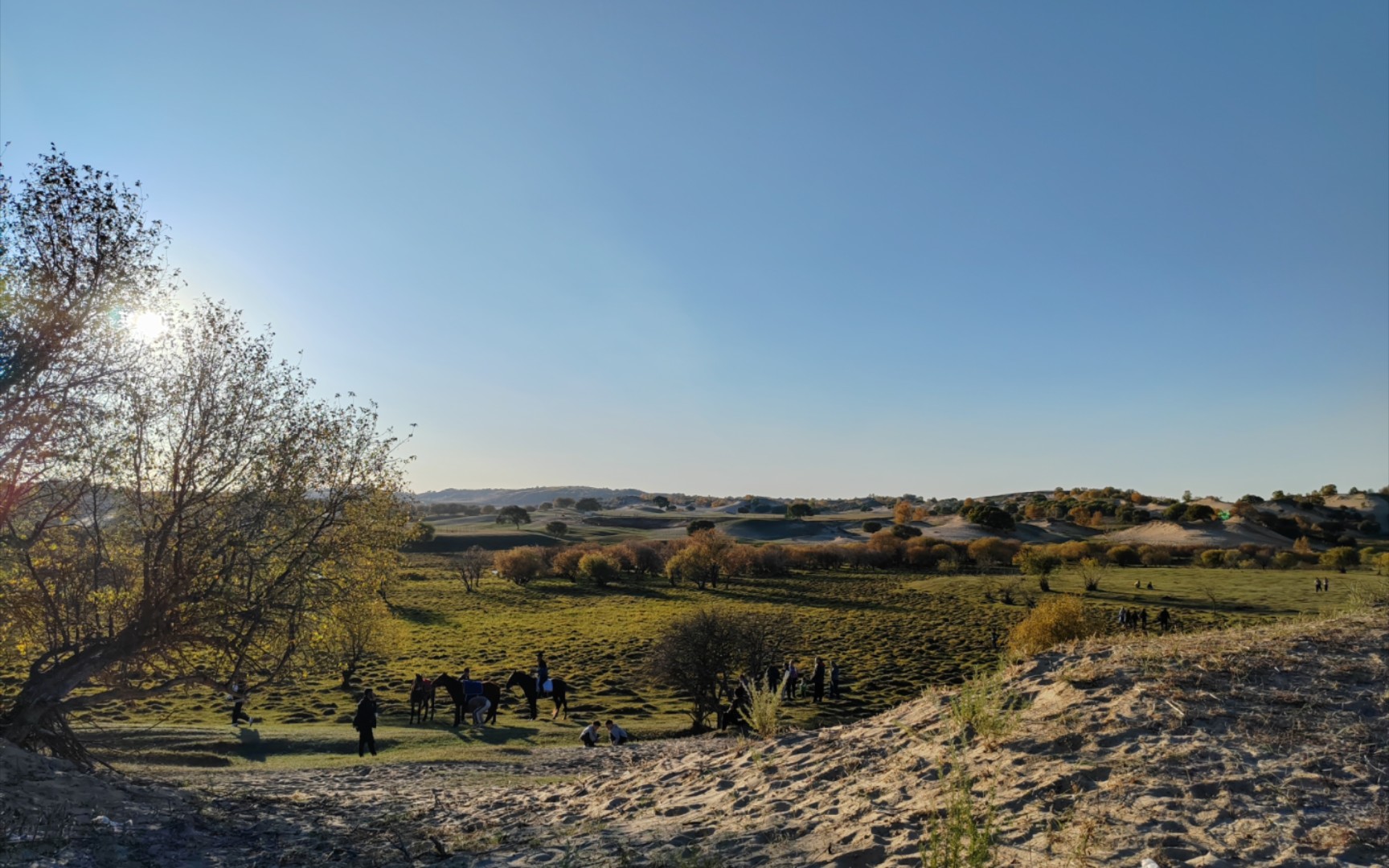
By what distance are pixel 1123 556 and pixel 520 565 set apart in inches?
2851

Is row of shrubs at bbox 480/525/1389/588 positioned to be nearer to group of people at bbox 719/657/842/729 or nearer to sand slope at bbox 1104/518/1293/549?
sand slope at bbox 1104/518/1293/549

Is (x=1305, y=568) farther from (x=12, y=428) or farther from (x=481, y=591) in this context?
(x=12, y=428)

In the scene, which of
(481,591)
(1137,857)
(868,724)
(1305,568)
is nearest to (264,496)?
(868,724)

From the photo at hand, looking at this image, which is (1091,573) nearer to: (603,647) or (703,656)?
(603,647)

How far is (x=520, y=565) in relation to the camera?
88562 mm

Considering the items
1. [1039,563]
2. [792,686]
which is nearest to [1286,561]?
[1039,563]

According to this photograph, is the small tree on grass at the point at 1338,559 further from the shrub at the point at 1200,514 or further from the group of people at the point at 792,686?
the group of people at the point at 792,686

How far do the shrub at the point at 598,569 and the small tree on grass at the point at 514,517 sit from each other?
2537 inches

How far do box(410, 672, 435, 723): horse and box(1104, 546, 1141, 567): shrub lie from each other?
87273 millimetres

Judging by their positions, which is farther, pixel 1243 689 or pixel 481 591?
pixel 481 591

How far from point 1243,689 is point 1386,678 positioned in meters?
1.97

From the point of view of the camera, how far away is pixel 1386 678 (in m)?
9.34

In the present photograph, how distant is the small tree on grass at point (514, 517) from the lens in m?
152

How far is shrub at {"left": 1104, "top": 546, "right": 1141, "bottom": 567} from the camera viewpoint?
91125 millimetres
